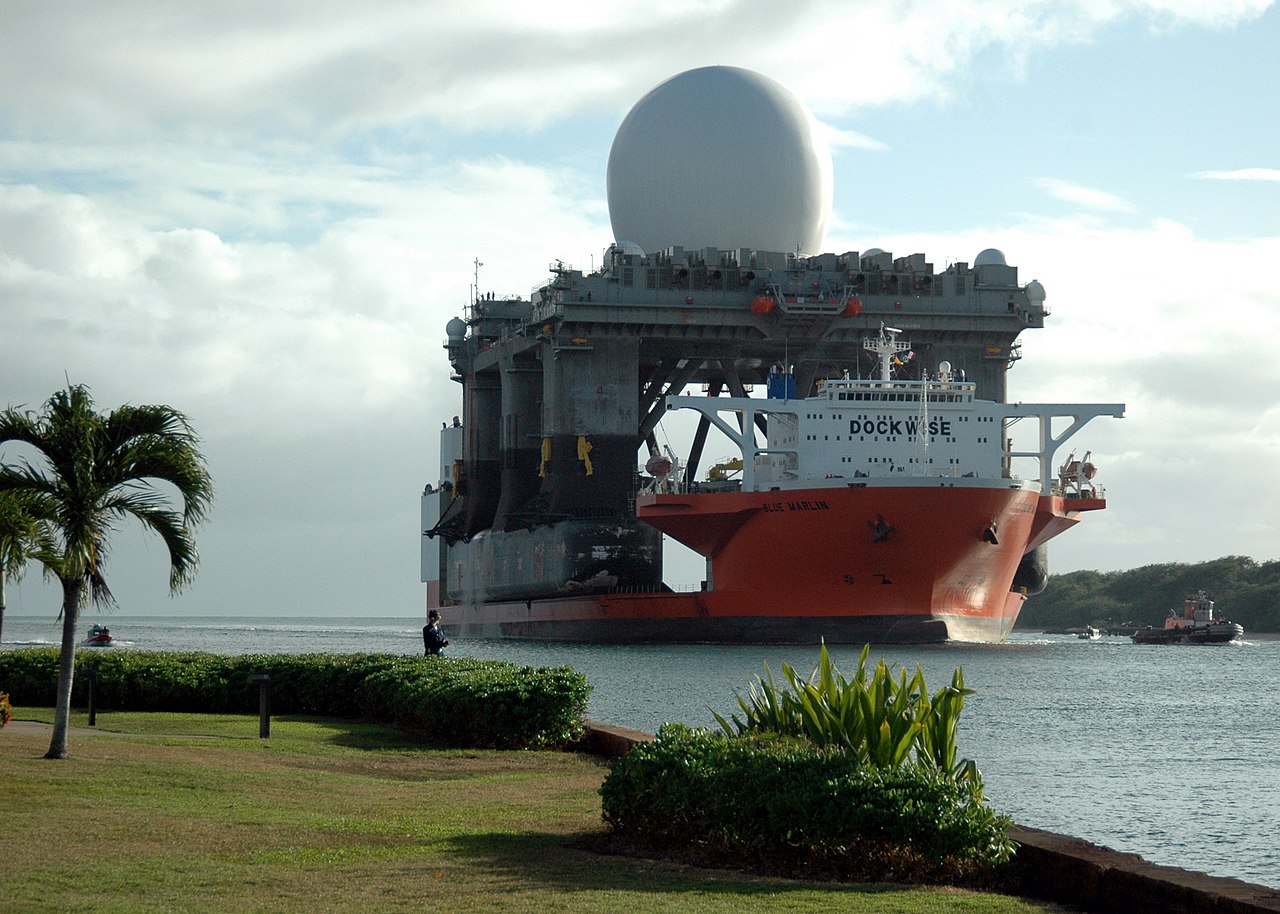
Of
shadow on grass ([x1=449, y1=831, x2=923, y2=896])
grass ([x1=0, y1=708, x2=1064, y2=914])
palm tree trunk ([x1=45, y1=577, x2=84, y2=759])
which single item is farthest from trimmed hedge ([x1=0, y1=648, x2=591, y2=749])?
shadow on grass ([x1=449, y1=831, x2=923, y2=896])

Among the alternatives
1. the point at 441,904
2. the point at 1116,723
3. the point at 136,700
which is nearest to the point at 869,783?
the point at 441,904

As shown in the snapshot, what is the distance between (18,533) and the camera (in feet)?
47.6

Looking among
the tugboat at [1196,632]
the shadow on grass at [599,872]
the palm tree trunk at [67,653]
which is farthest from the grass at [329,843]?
the tugboat at [1196,632]

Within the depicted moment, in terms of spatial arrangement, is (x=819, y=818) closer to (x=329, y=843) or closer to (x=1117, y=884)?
(x=1117, y=884)

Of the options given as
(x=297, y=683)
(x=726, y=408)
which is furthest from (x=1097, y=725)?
(x=726, y=408)

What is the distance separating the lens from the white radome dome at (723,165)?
6450 centimetres

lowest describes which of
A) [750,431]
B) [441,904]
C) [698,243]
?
[441,904]

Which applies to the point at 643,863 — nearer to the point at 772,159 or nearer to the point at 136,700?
the point at 136,700

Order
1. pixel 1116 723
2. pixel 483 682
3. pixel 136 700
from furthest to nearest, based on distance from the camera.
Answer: pixel 1116 723 < pixel 136 700 < pixel 483 682

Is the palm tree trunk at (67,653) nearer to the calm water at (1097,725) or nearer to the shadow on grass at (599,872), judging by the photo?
the shadow on grass at (599,872)

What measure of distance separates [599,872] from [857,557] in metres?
37.9

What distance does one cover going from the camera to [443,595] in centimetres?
8475

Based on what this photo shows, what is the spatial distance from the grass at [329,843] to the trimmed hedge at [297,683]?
1835mm

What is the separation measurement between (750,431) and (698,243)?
15500 millimetres
